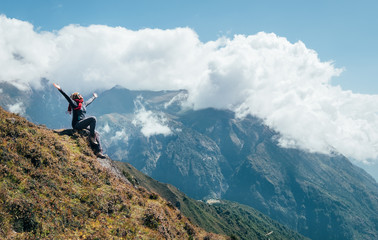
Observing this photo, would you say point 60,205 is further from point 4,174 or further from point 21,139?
point 21,139

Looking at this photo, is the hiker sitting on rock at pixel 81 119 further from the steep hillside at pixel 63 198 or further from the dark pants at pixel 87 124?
the steep hillside at pixel 63 198

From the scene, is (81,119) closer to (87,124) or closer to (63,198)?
(87,124)

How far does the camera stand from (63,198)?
2081 cm

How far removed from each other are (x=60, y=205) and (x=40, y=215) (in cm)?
211

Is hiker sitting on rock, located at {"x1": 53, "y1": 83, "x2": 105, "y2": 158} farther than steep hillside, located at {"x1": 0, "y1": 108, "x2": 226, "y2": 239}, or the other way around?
hiker sitting on rock, located at {"x1": 53, "y1": 83, "x2": 105, "y2": 158}

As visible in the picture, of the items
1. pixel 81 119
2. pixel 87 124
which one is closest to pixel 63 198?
pixel 87 124

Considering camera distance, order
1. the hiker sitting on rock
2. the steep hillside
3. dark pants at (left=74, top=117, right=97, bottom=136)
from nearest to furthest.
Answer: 1. the steep hillside
2. the hiker sitting on rock
3. dark pants at (left=74, top=117, right=97, bottom=136)

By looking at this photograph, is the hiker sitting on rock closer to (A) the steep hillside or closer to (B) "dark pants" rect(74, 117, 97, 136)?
(B) "dark pants" rect(74, 117, 97, 136)

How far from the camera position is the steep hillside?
56.6 ft

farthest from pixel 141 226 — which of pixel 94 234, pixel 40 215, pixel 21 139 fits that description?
pixel 21 139

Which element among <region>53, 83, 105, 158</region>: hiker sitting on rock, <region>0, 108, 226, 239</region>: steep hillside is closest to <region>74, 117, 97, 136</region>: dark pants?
<region>53, 83, 105, 158</region>: hiker sitting on rock

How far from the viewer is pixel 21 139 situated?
76.9 ft

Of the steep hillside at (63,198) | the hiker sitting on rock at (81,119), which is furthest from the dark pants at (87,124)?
the steep hillside at (63,198)

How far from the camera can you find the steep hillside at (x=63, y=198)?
1727cm
